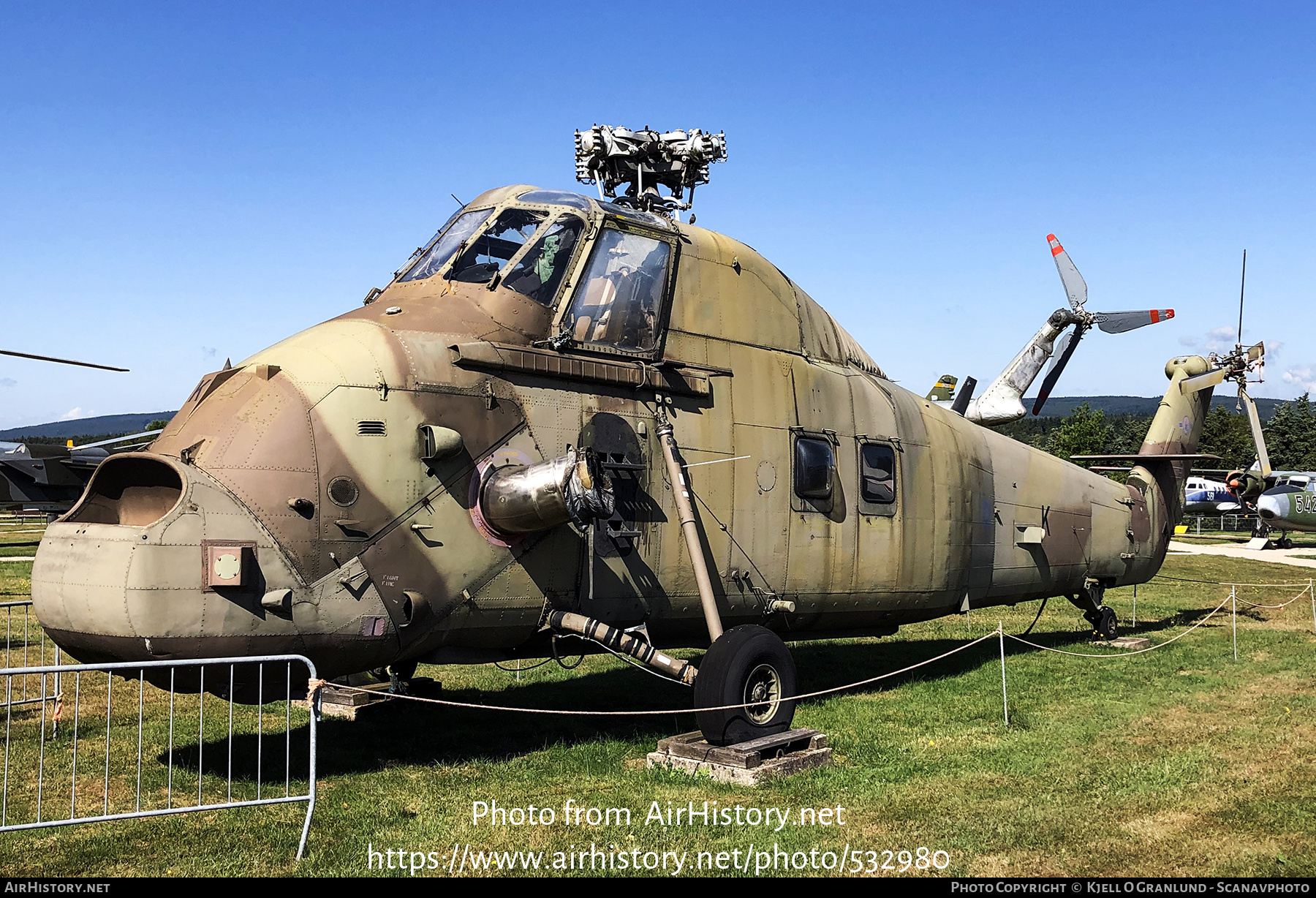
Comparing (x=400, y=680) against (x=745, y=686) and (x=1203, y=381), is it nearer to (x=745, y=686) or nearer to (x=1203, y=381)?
(x=745, y=686)

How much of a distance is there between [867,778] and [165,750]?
6490mm

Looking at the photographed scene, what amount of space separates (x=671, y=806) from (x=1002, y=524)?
25.8 feet

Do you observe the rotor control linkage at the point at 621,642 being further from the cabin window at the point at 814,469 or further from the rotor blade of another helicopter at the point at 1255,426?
the rotor blade of another helicopter at the point at 1255,426

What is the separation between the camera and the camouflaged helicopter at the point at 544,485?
300 inches

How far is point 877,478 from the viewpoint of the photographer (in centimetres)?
1175

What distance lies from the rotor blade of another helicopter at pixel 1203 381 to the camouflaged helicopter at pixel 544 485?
8494mm

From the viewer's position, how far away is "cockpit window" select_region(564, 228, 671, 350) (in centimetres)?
970

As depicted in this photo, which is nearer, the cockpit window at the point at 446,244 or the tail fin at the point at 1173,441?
the cockpit window at the point at 446,244

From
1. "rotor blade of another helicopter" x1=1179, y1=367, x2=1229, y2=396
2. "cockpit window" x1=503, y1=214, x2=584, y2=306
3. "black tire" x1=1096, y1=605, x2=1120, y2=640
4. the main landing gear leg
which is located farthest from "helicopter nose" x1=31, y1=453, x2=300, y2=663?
"rotor blade of another helicopter" x1=1179, y1=367, x2=1229, y2=396

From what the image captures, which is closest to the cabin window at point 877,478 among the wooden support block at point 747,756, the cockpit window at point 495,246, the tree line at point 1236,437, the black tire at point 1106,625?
the wooden support block at point 747,756

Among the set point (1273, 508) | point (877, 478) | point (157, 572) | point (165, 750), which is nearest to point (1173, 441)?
point (877, 478)

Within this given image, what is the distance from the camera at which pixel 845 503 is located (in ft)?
37.2
